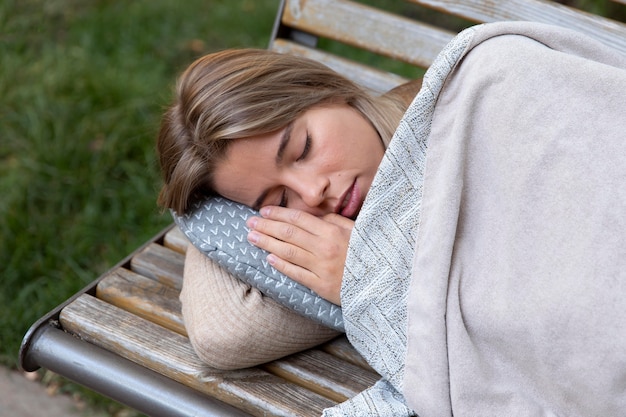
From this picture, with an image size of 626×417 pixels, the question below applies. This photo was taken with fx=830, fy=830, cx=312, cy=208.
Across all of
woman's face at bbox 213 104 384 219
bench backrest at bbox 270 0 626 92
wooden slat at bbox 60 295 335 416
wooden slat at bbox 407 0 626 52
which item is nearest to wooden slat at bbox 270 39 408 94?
bench backrest at bbox 270 0 626 92

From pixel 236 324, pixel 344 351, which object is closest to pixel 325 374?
pixel 344 351

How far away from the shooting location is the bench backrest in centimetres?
246

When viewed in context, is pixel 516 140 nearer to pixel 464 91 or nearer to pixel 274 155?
pixel 464 91

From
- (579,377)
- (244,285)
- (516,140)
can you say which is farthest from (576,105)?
(244,285)

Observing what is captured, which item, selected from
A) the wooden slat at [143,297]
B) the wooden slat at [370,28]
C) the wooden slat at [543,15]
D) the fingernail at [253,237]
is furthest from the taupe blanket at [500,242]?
the wooden slat at [370,28]

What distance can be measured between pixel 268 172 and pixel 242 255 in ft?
0.66

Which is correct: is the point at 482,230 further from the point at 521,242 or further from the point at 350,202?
the point at 350,202

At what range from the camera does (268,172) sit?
Answer: 6.31 ft

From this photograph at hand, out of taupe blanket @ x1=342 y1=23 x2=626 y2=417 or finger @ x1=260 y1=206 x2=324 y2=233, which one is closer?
taupe blanket @ x1=342 y1=23 x2=626 y2=417

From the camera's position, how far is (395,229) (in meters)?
1.80

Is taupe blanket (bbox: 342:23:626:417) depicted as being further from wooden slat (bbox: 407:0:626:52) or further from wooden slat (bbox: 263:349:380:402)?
wooden slat (bbox: 407:0:626:52)

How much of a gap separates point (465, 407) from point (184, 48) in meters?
2.92

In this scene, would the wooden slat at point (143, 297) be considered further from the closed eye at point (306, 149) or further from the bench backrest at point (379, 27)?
the bench backrest at point (379, 27)

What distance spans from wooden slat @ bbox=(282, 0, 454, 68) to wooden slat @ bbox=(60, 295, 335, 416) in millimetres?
1171
